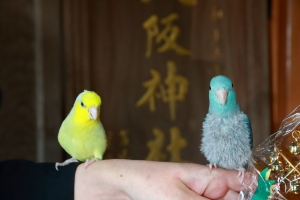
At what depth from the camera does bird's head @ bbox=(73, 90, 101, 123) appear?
72 centimetres

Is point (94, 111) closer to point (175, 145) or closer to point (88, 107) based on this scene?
point (88, 107)

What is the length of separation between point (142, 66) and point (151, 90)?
0.34 ft

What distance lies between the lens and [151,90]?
1.52 m

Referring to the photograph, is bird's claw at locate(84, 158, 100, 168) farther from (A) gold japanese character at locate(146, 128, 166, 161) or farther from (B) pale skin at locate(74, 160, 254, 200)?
(A) gold japanese character at locate(146, 128, 166, 161)

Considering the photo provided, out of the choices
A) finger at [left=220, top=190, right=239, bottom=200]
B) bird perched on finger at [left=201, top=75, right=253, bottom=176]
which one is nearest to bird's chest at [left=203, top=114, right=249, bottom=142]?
bird perched on finger at [left=201, top=75, right=253, bottom=176]

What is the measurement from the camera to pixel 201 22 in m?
1.57

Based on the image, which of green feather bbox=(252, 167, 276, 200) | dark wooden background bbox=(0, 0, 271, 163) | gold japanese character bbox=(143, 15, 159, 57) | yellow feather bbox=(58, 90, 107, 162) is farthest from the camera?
gold japanese character bbox=(143, 15, 159, 57)

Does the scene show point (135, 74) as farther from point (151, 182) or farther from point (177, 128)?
point (151, 182)

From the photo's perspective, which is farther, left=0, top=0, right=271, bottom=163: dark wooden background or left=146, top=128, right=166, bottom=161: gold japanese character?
left=146, top=128, right=166, bottom=161: gold japanese character

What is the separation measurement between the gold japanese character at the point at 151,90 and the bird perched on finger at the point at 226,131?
0.79 meters

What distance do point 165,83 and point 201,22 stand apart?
0.29 metres

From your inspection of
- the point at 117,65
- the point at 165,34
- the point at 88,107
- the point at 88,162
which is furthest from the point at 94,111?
the point at 165,34

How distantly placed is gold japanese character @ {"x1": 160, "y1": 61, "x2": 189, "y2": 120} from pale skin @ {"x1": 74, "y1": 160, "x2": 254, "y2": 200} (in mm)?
816

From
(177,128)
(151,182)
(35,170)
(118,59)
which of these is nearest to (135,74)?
(118,59)
